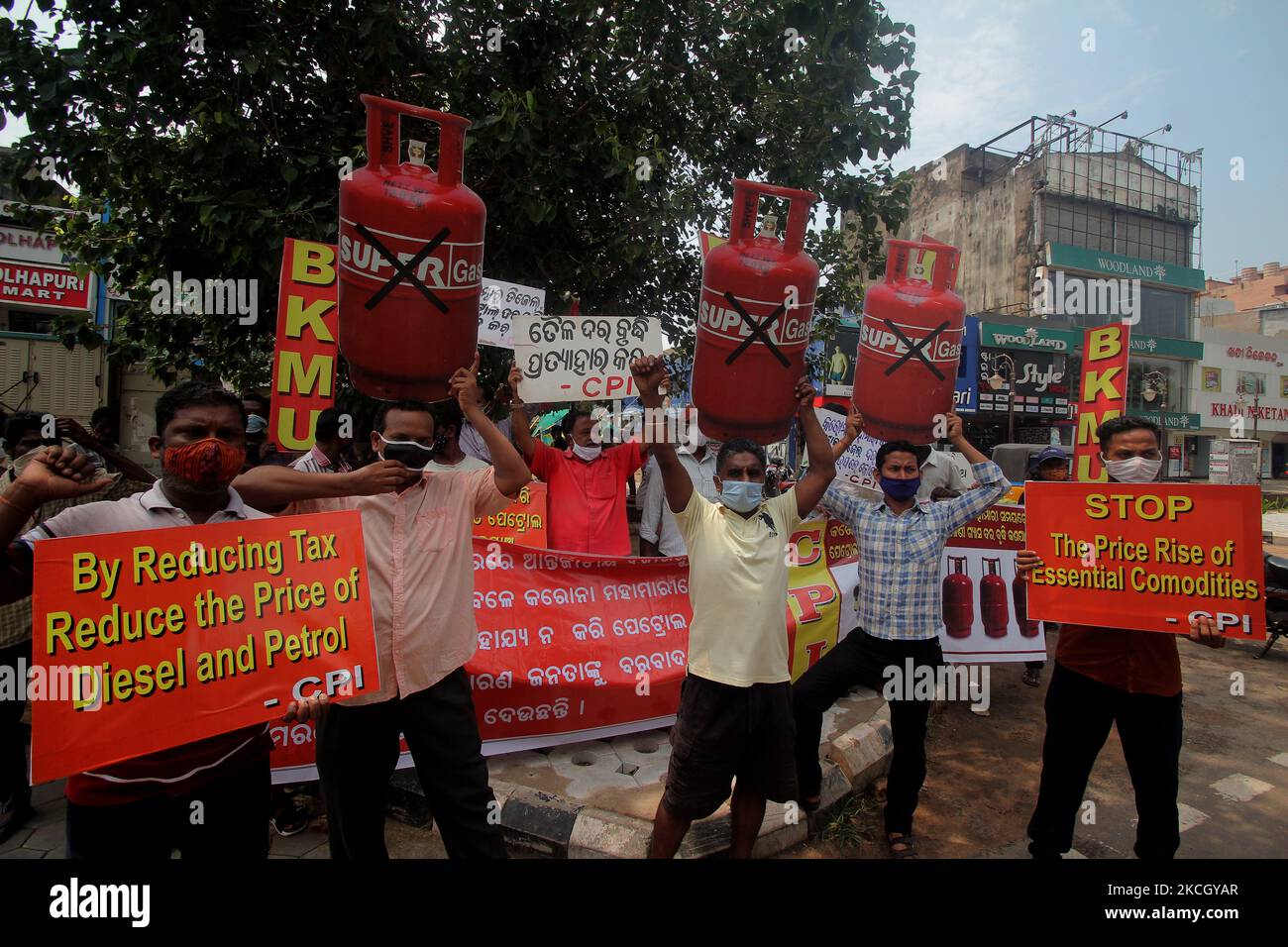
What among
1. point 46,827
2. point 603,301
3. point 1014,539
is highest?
point 603,301

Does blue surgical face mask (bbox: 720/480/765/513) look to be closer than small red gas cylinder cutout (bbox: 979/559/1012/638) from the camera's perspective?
Yes

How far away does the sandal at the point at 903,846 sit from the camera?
3.34 m

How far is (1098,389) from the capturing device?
15.6 feet

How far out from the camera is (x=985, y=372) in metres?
23.7

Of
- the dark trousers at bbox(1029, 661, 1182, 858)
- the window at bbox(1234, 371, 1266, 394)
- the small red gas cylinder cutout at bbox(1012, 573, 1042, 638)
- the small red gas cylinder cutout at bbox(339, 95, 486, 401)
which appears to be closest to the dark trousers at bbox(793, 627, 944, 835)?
the dark trousers at bbox(1029, 661, 1182, 858)

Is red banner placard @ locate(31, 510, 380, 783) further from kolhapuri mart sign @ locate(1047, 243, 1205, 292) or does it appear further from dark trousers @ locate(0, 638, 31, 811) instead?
kolhapuri mart sign @ locate(1047, 243, 1205, 292)

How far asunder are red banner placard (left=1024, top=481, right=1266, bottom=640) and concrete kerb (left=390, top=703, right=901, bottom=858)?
58.0 inches

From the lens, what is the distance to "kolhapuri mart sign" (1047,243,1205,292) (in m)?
25.7

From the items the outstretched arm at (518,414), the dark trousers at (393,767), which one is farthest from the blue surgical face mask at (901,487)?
the dark trousers at (393,767)

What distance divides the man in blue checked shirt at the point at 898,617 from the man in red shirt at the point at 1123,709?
1.44 feet
